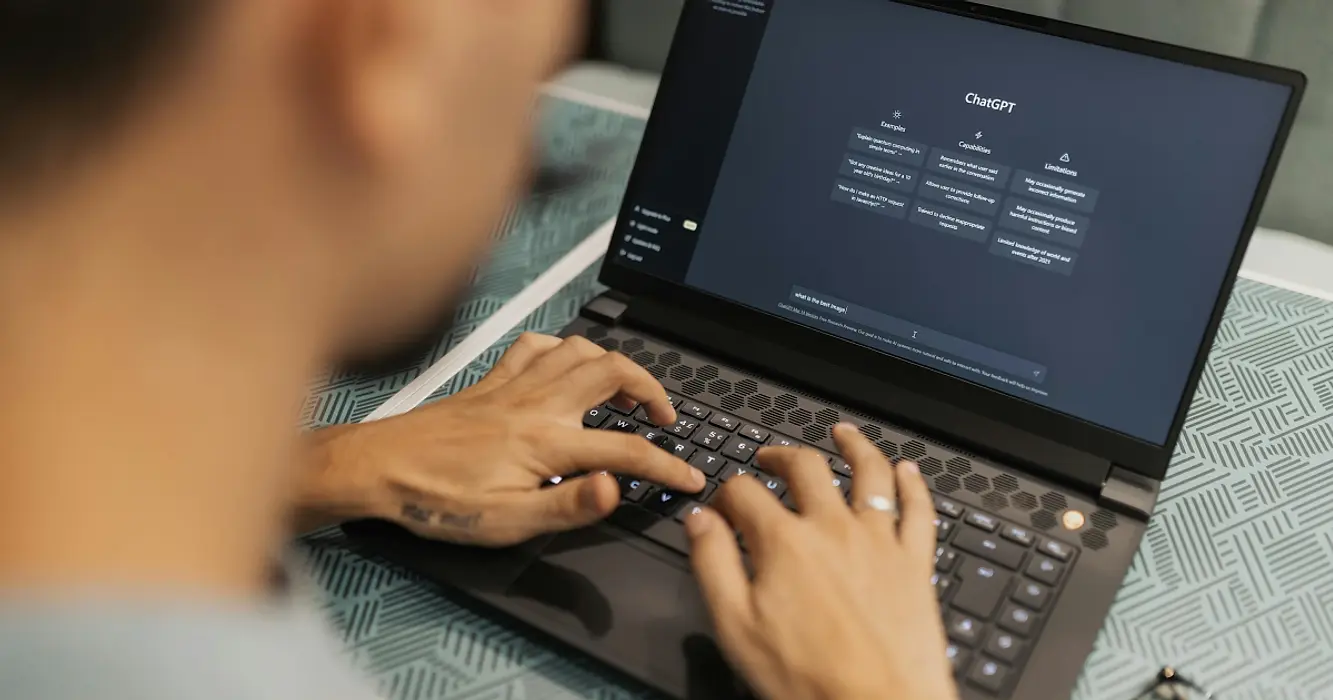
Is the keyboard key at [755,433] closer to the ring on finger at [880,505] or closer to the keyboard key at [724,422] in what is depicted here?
the keyboard key at [724,422]

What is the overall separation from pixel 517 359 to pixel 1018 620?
1.20 feet

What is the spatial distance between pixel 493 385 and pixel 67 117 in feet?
1.34

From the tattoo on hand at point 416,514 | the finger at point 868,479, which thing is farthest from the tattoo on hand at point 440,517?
the finger at point 868,479

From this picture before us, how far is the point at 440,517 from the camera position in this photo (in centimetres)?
60

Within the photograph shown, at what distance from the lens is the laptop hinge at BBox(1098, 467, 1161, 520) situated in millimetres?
628

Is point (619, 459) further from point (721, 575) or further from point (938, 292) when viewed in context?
point (938, 292)

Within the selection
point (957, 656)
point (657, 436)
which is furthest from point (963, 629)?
point (657, 436)

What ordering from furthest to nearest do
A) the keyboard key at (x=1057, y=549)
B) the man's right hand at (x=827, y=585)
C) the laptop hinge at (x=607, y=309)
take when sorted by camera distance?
1. the laptop hinge at (x=607, y=309)
2. the keyboard key at (x=1057, y=549)
3. the man's right hand at (x=827, y=585)

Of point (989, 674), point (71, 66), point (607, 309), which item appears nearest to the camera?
point (71, 66)

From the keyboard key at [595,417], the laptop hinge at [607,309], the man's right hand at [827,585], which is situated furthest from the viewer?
the laptop hinge at [607,309]

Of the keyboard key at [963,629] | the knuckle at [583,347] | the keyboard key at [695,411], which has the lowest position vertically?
the keyboard key at [963,629]

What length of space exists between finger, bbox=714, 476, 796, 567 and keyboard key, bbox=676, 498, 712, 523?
0.12ft

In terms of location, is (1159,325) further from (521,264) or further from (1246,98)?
(521,264)

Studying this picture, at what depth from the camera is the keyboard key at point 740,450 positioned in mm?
669
